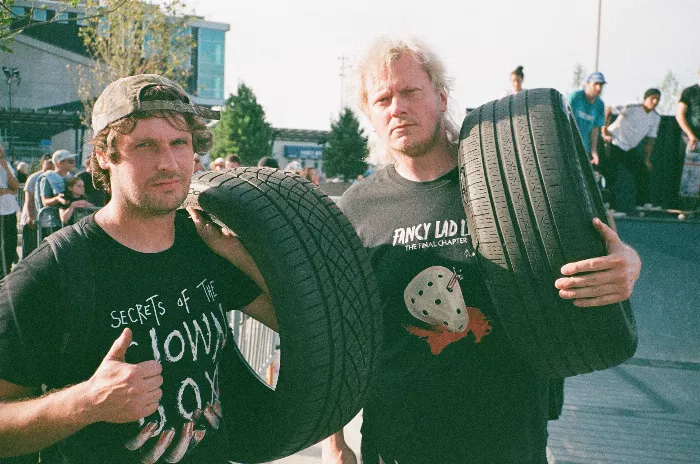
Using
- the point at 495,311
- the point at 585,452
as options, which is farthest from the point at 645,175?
the point at 495,311

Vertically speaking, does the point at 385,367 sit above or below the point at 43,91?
below

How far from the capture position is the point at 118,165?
6.15 ft

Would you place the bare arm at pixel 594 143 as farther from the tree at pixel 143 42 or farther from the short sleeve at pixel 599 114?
the tree at pixel 143 42

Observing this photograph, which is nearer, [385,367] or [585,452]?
[385,367]

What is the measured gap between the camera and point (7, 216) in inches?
324

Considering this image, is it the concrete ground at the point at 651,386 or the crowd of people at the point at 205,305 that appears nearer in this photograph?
the crowd of people at the point at 205,305

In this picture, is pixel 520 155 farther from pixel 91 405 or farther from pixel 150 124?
pixel 91 405

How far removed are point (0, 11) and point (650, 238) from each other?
5937 millimetres

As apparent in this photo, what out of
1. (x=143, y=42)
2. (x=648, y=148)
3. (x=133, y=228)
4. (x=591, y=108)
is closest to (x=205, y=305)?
(x=133, y=228)

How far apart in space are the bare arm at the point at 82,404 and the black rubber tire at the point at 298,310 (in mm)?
452

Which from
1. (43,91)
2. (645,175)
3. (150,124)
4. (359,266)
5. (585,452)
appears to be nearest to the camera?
(150,124)

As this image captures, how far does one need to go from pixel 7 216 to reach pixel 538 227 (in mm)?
8231

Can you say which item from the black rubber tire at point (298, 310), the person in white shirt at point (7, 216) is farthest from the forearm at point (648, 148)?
the person in white shirt at point (7, 216)

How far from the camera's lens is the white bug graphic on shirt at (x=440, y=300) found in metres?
2.03
